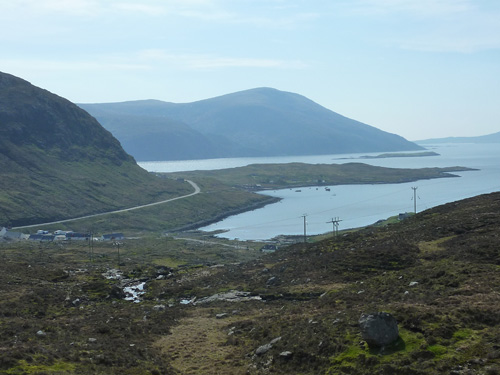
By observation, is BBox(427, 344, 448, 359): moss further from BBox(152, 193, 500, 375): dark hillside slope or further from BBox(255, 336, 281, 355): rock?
BBox(255, 336, 281, 355): rock

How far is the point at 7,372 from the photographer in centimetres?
2430

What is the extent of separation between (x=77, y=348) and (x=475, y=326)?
2094 centimetres

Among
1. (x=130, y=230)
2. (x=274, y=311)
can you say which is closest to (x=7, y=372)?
(x=274, y=311)

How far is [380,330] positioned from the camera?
2623 centimetres

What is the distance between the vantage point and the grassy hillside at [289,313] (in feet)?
85.4

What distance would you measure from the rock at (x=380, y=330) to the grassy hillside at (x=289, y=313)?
0.40 m

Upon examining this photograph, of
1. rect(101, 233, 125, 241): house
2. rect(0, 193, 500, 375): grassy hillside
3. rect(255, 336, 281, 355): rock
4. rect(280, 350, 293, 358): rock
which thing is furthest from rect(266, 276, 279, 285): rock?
rect(101, 233, 125, 241): house

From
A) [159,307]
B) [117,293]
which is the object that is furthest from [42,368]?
[117,293]

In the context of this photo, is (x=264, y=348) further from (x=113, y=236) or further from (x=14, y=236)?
(x=14, y=236)

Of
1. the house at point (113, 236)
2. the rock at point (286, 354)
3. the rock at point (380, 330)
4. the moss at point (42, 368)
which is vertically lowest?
the house at point (113, 236)

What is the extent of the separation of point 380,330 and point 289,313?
11.9m

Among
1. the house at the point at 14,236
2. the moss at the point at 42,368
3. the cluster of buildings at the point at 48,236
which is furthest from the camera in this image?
the cluster of buildings at the point at 48,236

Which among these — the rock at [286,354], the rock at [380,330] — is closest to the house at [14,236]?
the rock at [286,354]

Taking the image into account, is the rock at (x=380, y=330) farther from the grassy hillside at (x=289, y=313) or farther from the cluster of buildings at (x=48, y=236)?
the cluster of buildings at (x=48, y=236)
